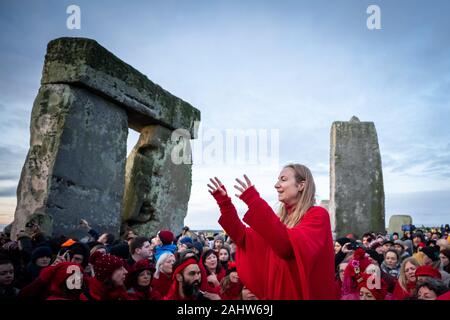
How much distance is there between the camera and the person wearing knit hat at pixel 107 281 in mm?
3205

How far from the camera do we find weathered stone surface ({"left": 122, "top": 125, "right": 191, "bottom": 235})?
8.90 metres

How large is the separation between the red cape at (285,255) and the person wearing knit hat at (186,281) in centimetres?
136

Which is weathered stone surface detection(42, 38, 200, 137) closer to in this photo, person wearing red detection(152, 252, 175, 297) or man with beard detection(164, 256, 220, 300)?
person wearing red detection(152, 252, 175, 297)

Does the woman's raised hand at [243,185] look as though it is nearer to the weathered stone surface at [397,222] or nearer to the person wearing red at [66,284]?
the person wearing red at [66,284]

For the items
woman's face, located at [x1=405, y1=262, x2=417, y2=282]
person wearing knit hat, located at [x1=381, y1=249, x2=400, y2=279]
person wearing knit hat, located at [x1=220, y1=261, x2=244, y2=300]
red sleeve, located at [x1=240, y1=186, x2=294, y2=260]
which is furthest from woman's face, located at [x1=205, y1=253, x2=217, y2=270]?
red sleeve, located at [x1=240, y1=186, x2=294, y2=260]

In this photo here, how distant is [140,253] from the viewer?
477 cm

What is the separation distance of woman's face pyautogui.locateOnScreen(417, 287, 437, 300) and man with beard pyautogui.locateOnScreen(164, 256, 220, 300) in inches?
67.9

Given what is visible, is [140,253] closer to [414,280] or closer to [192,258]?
[192,258]

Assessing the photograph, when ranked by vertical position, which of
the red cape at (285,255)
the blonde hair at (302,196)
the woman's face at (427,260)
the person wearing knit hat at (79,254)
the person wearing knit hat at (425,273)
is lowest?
the woman's face at (427,260)

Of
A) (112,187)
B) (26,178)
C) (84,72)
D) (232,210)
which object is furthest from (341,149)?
(232,210)

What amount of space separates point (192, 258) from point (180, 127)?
652cm

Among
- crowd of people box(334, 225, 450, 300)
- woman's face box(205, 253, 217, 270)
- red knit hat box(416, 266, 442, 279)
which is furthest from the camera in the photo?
woman's face box(205, 253, 217, 270)

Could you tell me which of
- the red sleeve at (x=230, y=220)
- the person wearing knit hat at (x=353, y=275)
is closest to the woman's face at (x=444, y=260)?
the person wearing knit hat at (x=353, y=275)

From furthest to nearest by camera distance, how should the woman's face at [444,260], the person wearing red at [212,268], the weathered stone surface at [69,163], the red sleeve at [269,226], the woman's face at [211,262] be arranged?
the weathered stone surface at [69,163] → the woman's face at [444,260] → the woman's face at [211,262] → the person wearing red at [212,268] → the red sleeve at [269,226]
